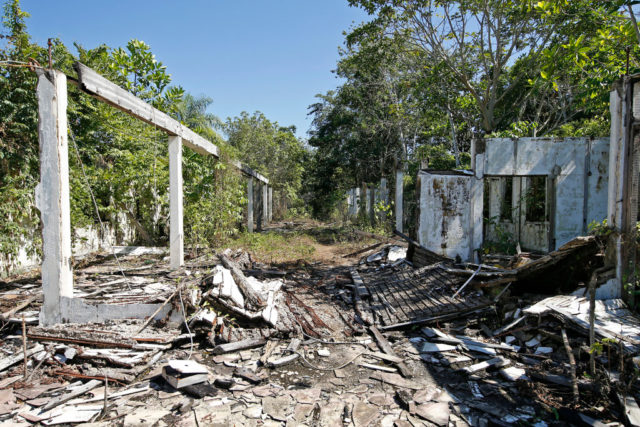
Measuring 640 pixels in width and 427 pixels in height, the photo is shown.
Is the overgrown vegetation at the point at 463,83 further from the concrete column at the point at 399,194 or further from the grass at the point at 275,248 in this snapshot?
the grass at the point at 275,248

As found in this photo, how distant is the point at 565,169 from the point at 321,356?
724cm

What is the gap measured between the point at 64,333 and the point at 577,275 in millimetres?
7176

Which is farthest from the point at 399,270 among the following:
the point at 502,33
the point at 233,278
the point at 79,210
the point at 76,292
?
the point at 502,33

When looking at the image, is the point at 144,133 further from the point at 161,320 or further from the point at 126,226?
the point at 161,320

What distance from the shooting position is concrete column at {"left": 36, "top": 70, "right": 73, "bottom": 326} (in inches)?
167

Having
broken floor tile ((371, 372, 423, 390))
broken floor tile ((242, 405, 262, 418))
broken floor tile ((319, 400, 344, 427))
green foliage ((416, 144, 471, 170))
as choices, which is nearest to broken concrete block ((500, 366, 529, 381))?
broken floor tile ((371, 372, 423, 390))

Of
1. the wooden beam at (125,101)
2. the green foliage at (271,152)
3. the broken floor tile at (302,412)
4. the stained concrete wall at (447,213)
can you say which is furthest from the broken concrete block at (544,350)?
the green foliage at (271,152)

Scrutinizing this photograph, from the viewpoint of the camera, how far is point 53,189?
4293 mm

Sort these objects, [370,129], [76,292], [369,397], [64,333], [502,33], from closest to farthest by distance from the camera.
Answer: [369,397] < [64,333] < [76,292] < [502,33] < [370,129]

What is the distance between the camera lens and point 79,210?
801 centimetres

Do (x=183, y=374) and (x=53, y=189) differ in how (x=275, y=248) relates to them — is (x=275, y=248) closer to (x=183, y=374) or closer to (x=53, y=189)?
(x=53, y=189)

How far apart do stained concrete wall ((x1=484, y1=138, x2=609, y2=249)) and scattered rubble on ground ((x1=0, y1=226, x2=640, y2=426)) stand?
305 cm

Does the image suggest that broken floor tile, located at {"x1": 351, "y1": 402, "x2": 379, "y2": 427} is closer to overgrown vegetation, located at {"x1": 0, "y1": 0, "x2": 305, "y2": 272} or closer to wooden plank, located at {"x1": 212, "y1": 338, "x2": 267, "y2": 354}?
wooden plank, located at {"x1": 212, "y1": 338, "x2": 267, "y2": 354}

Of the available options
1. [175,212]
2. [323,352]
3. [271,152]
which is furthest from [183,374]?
[271,152]
